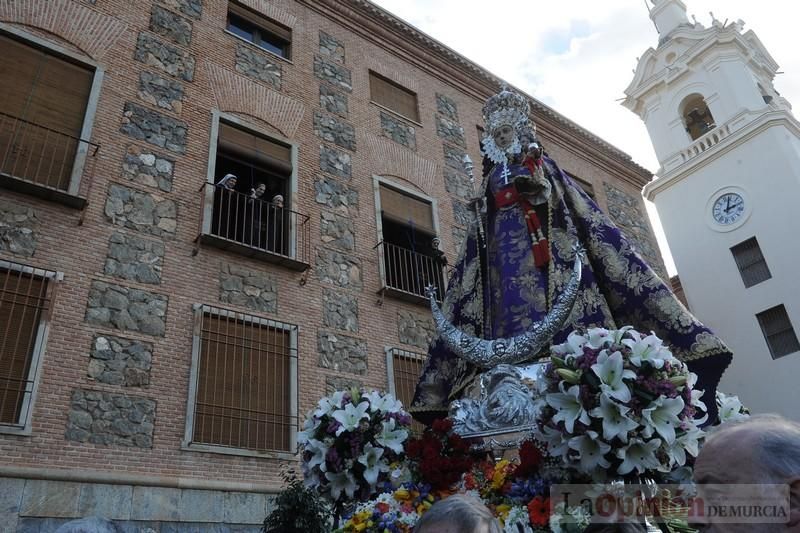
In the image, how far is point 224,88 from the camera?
9.88 m

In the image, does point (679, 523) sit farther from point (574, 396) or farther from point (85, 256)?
point (85, 256)

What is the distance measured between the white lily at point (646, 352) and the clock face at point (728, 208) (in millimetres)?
18215

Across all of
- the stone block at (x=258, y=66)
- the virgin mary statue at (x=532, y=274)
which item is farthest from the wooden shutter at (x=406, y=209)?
the virgin mary statue at (x=532, y=274)

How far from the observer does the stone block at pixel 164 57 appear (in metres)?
9.15

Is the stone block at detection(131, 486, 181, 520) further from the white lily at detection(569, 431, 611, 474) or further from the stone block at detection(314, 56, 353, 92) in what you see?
the stone block at detection(314, 56, 353, 92)

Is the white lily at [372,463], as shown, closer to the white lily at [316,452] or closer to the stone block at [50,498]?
the white lily at [316,452]

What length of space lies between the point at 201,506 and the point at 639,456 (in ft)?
18.8

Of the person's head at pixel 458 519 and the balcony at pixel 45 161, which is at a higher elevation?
the balcony at pixel 45 161

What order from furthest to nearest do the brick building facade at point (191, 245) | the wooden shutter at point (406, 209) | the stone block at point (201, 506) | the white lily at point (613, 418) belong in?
the wooden shutter at point (406, 209)
the stone block at point (201, 506)
the brick building facade at point (191, 245)
the white lily at point (613, 418)

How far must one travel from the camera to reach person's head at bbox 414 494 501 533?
1.74 meters

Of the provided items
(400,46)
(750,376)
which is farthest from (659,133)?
(400,46)

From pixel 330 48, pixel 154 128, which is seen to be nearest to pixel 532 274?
pixel 154 128

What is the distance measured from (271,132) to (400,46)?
4792mm

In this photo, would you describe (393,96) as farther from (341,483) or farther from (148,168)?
(341,483)
